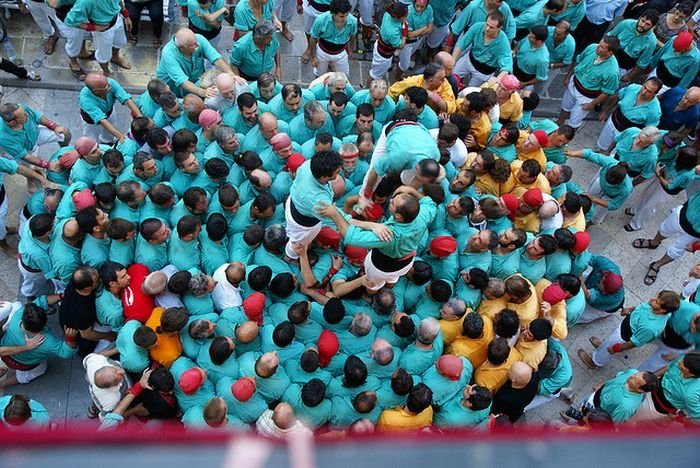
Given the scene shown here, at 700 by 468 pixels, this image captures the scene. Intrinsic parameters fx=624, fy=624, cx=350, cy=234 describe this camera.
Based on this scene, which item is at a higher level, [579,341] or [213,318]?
[213,318]

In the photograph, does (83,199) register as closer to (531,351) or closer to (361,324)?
(361,324)

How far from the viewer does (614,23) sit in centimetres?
1166

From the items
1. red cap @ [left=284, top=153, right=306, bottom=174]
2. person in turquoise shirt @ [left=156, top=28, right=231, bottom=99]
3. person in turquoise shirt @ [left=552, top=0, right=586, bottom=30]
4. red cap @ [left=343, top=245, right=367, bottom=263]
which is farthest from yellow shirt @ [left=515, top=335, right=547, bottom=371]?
person in turquoise shirt @ [left=552, top=0, right=586, bottom=30]

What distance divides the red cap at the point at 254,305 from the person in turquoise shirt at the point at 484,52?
4.91 meters

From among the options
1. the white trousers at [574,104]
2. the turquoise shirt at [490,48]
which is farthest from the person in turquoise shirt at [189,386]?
the white trousers at [574,104]

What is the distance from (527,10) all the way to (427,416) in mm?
6644

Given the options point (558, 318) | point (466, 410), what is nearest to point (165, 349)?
point (466, 410)

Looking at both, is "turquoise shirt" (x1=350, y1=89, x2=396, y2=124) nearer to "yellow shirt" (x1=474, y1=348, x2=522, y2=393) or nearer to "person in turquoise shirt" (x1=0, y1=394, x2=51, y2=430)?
"yellow shirt" (x1=474, y1=348, x2=522, y2=393)

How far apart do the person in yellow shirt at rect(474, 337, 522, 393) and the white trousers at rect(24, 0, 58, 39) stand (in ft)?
24.4

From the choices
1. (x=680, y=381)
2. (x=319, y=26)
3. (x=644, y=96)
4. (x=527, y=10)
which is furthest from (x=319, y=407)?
(x=527, y=10)

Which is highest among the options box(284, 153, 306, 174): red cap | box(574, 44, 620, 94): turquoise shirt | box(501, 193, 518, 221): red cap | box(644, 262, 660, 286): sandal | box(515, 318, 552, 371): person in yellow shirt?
box(574, 44, 620, 94): turquoise shirt

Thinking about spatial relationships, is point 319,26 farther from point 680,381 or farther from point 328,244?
point 680,381

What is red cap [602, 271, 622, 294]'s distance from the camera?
7465 mm

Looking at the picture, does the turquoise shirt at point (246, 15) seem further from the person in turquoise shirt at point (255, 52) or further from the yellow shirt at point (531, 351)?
the yellow shirt at point (531, 351)
